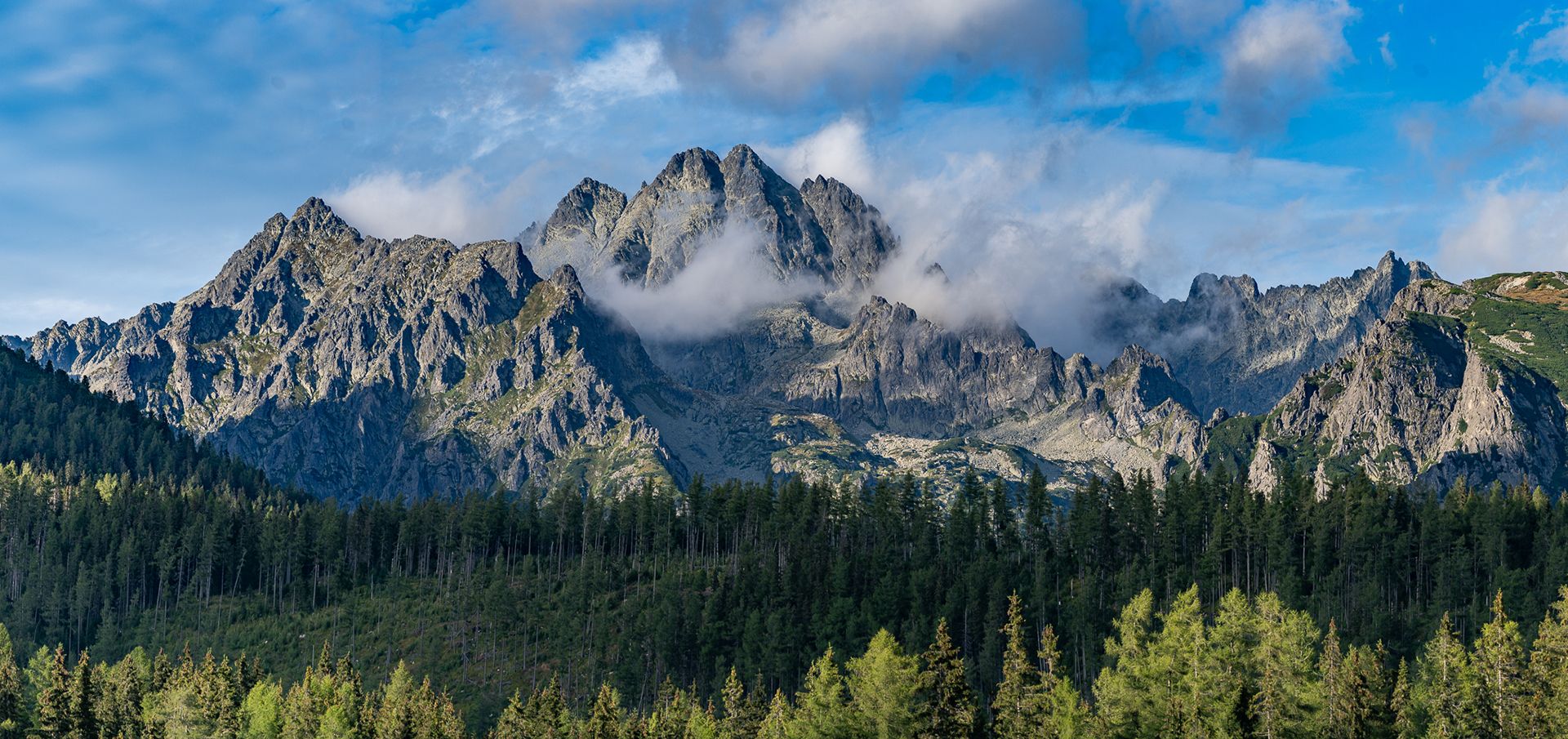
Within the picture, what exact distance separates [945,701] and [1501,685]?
3529 cm

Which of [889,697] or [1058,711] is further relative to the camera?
[1058,711]

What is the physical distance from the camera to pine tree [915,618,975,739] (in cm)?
8431

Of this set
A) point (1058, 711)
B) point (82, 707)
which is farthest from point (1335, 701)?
point (82, 707)

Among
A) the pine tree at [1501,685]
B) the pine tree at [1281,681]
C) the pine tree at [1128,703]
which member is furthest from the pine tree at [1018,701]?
the pine tree at [1501,685]

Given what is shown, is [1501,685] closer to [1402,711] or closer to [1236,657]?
[1402,711]

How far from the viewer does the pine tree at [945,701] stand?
277 feet

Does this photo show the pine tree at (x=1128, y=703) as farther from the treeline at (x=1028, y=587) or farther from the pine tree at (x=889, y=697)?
the treeline at (x=1028, y=587)

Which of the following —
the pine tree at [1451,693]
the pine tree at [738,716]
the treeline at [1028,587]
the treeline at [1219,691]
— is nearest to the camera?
the treeline at [1219,691]

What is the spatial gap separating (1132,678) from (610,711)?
49.1 m

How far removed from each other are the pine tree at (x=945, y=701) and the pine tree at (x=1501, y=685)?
32678mm

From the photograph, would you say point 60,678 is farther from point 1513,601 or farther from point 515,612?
point 1513,601

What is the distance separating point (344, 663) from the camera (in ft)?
461

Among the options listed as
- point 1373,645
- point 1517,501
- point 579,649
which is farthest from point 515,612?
point 1517,501

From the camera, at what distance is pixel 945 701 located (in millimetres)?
85312
